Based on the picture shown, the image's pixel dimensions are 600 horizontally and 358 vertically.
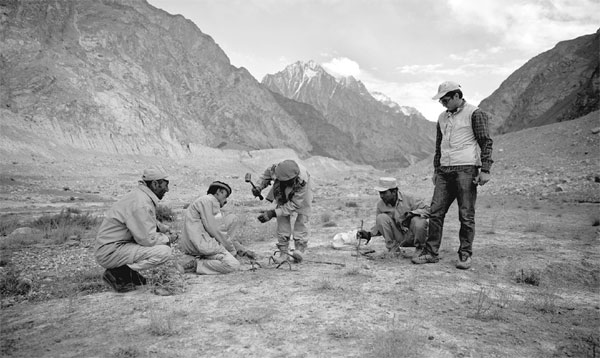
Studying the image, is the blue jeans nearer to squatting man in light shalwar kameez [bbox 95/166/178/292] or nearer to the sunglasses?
the sunglasses

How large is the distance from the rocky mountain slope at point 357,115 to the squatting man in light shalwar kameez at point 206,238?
121 m

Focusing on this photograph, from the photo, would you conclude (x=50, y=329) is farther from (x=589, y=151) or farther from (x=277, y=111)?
(x=277, y=111)

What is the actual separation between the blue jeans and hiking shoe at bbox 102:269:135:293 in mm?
3728

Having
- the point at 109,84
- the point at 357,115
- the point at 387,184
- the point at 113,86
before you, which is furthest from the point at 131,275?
the point at 357,115

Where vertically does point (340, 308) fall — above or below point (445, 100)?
below

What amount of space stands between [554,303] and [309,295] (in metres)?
2.32

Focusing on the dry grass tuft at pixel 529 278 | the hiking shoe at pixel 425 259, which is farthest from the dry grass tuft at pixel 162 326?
the dry grass tuft at pixel 529 278

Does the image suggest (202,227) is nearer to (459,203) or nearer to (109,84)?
(459,203)

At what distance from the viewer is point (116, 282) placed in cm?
425

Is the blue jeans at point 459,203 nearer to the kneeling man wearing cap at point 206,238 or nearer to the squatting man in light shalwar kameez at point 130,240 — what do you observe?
the kneeling man wearing cap at point 206,238

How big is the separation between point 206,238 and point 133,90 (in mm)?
41854

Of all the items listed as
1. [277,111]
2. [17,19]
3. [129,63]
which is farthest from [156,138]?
[277,111]

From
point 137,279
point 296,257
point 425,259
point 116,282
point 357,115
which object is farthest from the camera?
point 357,115

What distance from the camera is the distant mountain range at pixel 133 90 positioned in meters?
32.1
